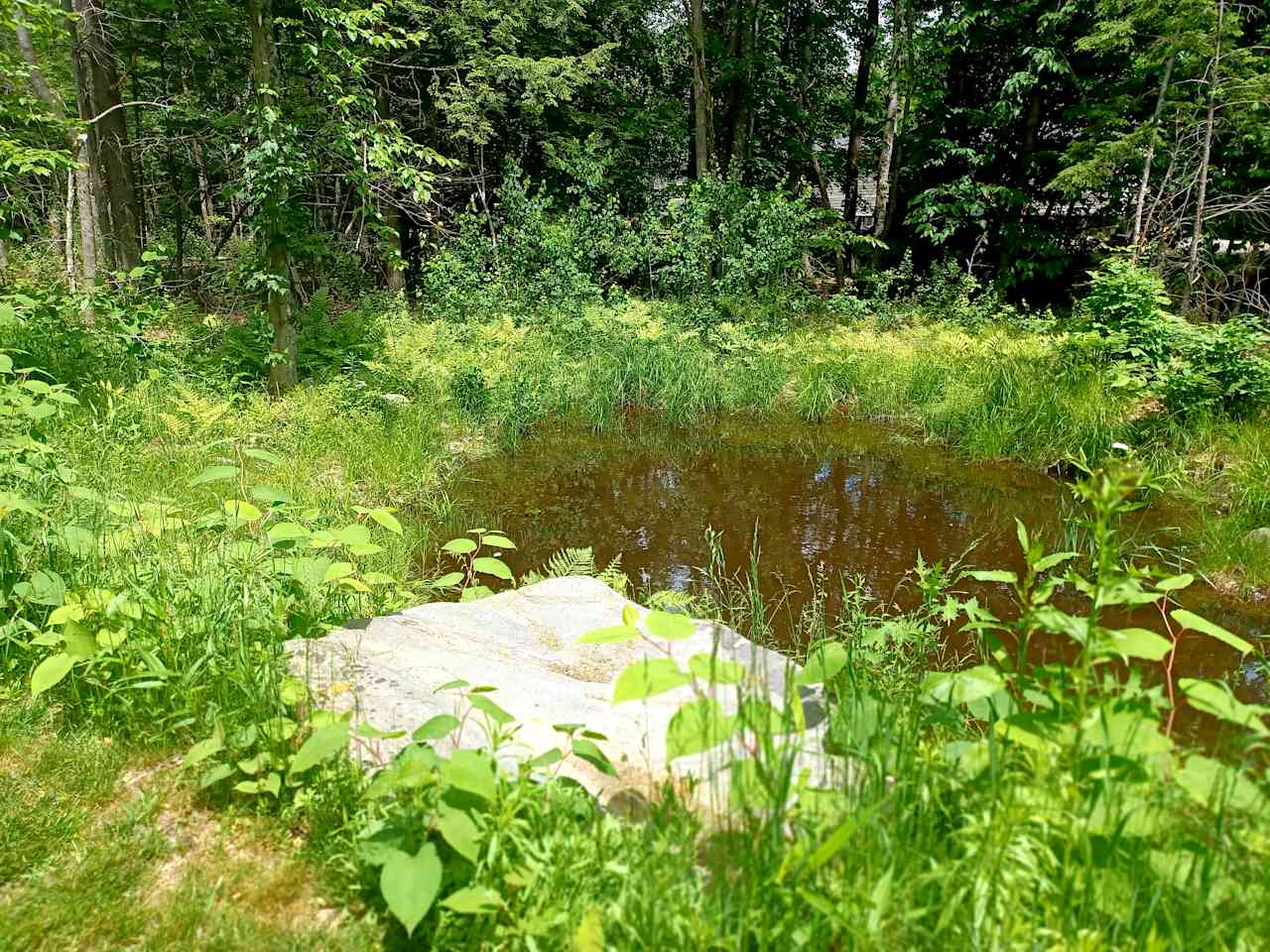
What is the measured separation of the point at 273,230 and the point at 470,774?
6526 millimetres

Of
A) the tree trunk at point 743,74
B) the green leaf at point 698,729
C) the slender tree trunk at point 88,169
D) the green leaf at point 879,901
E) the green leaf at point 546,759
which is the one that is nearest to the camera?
the green leaf at point 879,901

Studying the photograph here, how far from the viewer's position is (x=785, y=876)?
154 cm

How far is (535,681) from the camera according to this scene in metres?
2.63

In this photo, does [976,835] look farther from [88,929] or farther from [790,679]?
[88,929]

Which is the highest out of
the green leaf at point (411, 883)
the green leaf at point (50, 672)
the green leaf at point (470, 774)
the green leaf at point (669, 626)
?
the green leaf at point (669, 626)

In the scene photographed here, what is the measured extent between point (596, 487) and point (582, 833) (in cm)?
541

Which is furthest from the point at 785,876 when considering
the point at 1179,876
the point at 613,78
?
the point at 613,78

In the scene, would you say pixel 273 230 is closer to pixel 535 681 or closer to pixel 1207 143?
pixel 535 681

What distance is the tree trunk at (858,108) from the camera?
15.5 metres

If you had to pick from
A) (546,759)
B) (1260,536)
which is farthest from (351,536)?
(1260,536)

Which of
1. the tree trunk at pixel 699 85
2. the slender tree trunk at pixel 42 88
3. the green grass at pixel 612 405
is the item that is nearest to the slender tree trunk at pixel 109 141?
the slender tree trunk at pixel 42 88

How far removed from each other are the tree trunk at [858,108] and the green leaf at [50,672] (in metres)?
15.6

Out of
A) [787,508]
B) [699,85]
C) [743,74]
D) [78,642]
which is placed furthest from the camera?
[743,74]

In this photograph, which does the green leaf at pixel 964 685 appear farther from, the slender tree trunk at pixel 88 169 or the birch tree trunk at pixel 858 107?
the birch tree trunk at pixel 858 107
